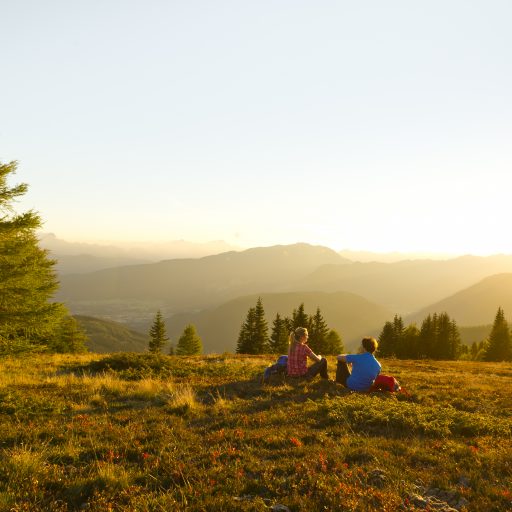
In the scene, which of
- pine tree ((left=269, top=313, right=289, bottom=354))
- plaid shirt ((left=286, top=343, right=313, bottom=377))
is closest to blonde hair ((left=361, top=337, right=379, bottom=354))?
plaid shirt ((left=286, top=343, right=313, bottom=377))

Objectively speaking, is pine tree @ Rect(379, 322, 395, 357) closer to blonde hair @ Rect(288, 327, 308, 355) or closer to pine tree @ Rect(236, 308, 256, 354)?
pine tree @ Rect(236, 308, 256, 354)

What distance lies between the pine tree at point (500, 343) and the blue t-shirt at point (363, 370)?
242ft

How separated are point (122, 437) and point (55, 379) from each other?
753 cm

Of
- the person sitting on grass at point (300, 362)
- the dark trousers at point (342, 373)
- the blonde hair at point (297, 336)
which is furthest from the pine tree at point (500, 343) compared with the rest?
the blonde hair at point (297, 336)

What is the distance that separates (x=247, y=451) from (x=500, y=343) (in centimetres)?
8037

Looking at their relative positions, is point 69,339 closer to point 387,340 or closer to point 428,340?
point 387,340

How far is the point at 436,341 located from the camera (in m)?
72.7

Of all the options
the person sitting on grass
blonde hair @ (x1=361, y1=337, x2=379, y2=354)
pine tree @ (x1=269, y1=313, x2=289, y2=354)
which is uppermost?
blonde hair @ (x1=361, y1=337, x2=379, y2=354)

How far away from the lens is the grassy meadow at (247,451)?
15.9 ft

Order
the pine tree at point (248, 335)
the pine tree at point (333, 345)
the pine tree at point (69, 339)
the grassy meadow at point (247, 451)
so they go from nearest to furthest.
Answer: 1. the grassy meadow at point (247, 451)
2. the pine tree at point (69, 339)
3. the pine tree at point (248, 335)
4. the pine tree at point (333, 345)

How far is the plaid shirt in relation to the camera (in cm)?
1346

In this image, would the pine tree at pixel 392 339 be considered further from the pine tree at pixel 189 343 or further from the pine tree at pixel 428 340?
the pine tree at pixel 189 343

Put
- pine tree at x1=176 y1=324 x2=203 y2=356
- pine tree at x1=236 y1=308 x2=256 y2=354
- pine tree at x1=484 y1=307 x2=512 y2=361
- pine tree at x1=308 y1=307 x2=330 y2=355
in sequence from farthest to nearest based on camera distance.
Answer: pine tree at x1=176 y1=324 x2=203 y2=356 → pine tree at x1=484 y1=307 x2=512 y2=361 → pine tree at x1=308 y1=307 x2=330 y2=355 → pine tree at x1=236 y1=308 x2=256 y2=354

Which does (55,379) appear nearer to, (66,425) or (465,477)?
(66,425)
